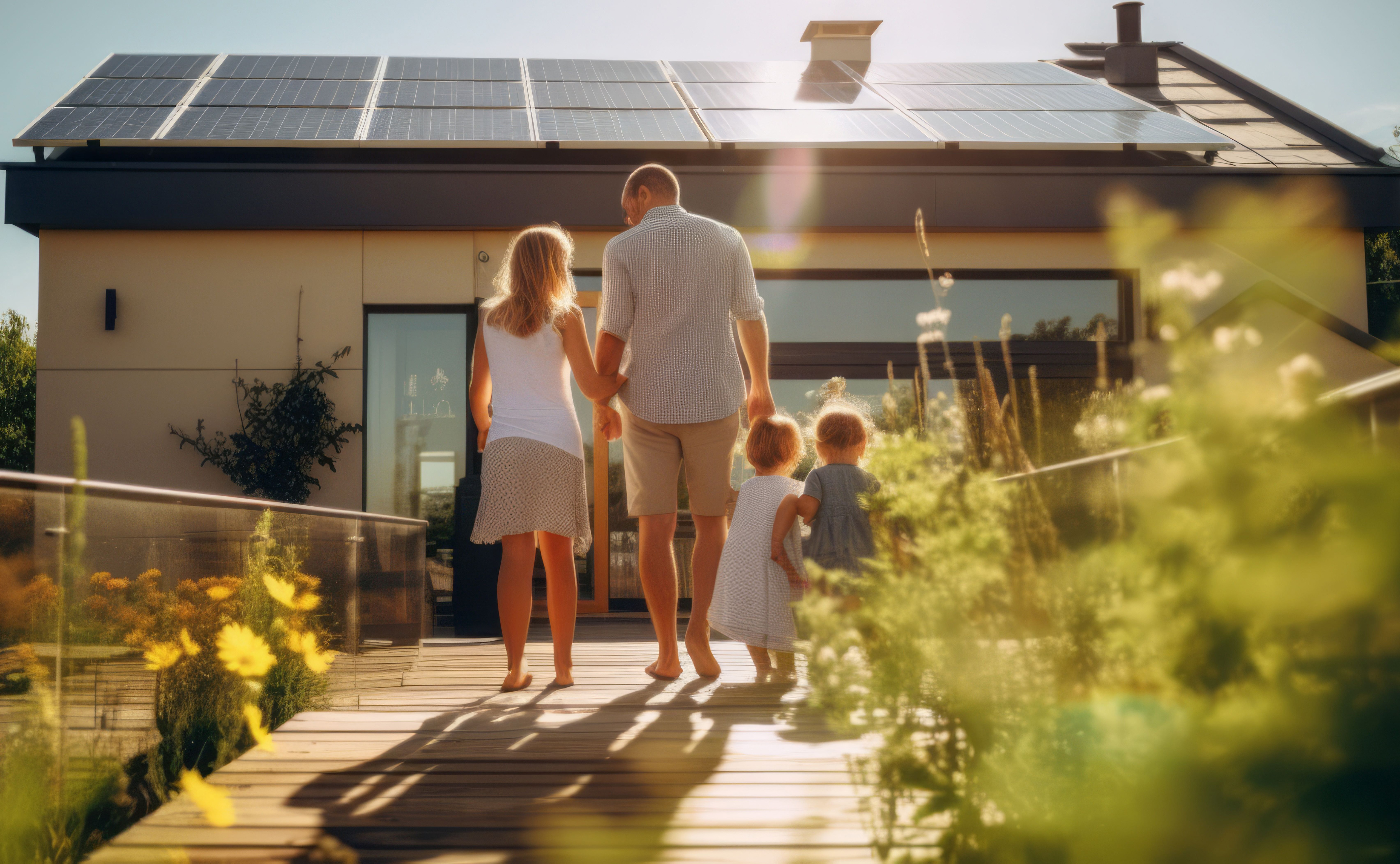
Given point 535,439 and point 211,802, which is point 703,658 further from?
point 211,802

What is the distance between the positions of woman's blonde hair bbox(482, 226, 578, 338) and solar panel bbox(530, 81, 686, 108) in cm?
580

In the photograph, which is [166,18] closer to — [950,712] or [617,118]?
[617,118]

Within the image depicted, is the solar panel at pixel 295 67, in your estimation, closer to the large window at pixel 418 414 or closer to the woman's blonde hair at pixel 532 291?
the large window at pixel 418 414

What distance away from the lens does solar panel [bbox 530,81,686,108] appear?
9102 millimetres

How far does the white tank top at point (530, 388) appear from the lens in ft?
11.7

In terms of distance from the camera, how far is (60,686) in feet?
6.64

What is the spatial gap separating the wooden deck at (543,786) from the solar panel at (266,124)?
5912mm

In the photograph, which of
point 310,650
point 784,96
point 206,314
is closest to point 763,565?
point 310,650

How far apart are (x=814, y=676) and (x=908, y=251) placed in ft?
24.4

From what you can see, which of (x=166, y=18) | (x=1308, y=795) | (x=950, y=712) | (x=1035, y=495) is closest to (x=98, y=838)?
(x=950, y=712)

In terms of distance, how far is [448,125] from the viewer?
8273mm

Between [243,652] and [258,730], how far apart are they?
469mm

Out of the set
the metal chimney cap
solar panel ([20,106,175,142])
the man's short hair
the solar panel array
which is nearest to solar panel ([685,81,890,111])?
the solar panel array

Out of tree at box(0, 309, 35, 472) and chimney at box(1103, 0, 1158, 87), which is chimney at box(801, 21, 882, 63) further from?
tree at box(0, 309, 35, 472)
